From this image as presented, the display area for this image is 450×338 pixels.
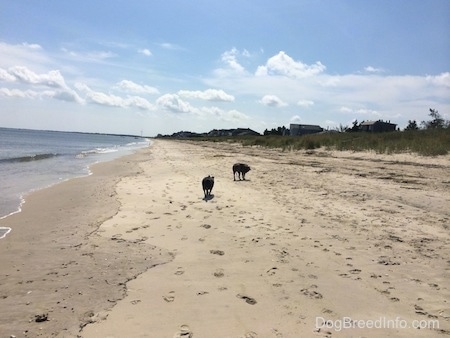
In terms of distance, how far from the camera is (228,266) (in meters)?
5.31

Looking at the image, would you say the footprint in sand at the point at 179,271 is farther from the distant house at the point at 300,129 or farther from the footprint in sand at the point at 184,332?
the distant house at the point at 300,129

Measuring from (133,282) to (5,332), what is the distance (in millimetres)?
1576

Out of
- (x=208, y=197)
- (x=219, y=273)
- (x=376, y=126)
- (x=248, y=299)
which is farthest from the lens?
(x=376, y=126)

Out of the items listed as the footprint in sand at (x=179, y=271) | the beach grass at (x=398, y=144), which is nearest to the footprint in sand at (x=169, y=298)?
the footprint in sand at (x=179, y=271)

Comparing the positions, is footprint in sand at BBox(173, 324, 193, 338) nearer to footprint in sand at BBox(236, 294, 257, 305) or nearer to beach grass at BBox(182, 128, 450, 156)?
footprint in sand at BBox(236, 294, 257, 305)

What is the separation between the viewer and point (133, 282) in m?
4.77

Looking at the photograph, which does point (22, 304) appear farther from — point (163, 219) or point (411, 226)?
point (411, 226)

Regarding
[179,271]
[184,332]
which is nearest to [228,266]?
[179,271]

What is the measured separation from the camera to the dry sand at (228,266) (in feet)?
12.3

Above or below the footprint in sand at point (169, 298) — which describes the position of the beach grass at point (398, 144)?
above

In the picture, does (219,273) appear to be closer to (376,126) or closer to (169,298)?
(169,298)

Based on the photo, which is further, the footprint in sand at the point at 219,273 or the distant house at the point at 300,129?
the distant house at the point at 300,129

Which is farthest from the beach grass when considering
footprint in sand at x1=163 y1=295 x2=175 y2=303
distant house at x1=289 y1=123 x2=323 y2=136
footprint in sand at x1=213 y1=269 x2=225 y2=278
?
distant house at x1=289 y1=123 x2=323 y2=136

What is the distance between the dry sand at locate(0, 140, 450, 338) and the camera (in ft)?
12.3
